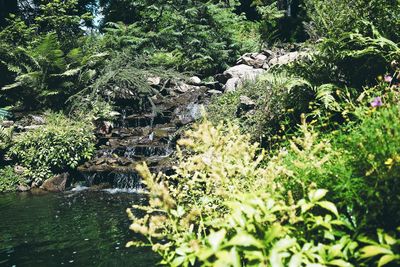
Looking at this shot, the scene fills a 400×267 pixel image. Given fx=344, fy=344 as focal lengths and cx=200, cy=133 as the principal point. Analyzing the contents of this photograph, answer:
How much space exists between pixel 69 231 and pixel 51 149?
16.1 ft

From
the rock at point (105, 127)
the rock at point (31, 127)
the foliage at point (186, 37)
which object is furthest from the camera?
the foliage at point (186, 37)

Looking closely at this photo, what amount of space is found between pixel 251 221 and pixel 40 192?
8994mm

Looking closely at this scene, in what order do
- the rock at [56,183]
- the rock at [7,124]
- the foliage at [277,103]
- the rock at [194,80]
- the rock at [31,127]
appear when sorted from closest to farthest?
the foliage at [277,103] → the rock at [56,183] → the rock at [31,127] → the rock at [7,124] → the rock at [194,80]

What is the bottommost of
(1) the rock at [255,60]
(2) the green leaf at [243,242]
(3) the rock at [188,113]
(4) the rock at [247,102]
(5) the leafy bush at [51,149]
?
(5) the leafy bush at [51,149]

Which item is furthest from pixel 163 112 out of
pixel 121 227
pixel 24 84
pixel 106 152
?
pixel 121 227

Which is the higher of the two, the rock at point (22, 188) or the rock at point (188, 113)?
the rock at point (188, 113)

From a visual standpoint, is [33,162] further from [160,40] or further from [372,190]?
[372,190]

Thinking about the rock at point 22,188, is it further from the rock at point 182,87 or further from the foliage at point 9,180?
the rock at point 182,87

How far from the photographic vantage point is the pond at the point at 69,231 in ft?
14.6

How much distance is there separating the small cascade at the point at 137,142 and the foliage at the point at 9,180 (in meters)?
1.95

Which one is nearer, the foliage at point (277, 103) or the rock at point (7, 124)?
the foliage at point (277, 103)

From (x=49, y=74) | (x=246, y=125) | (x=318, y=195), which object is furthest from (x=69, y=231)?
(x=49, y=74)

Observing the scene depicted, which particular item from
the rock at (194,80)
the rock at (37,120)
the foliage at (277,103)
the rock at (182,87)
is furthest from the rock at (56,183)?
the rock at (194,80)

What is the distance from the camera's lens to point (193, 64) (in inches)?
562
